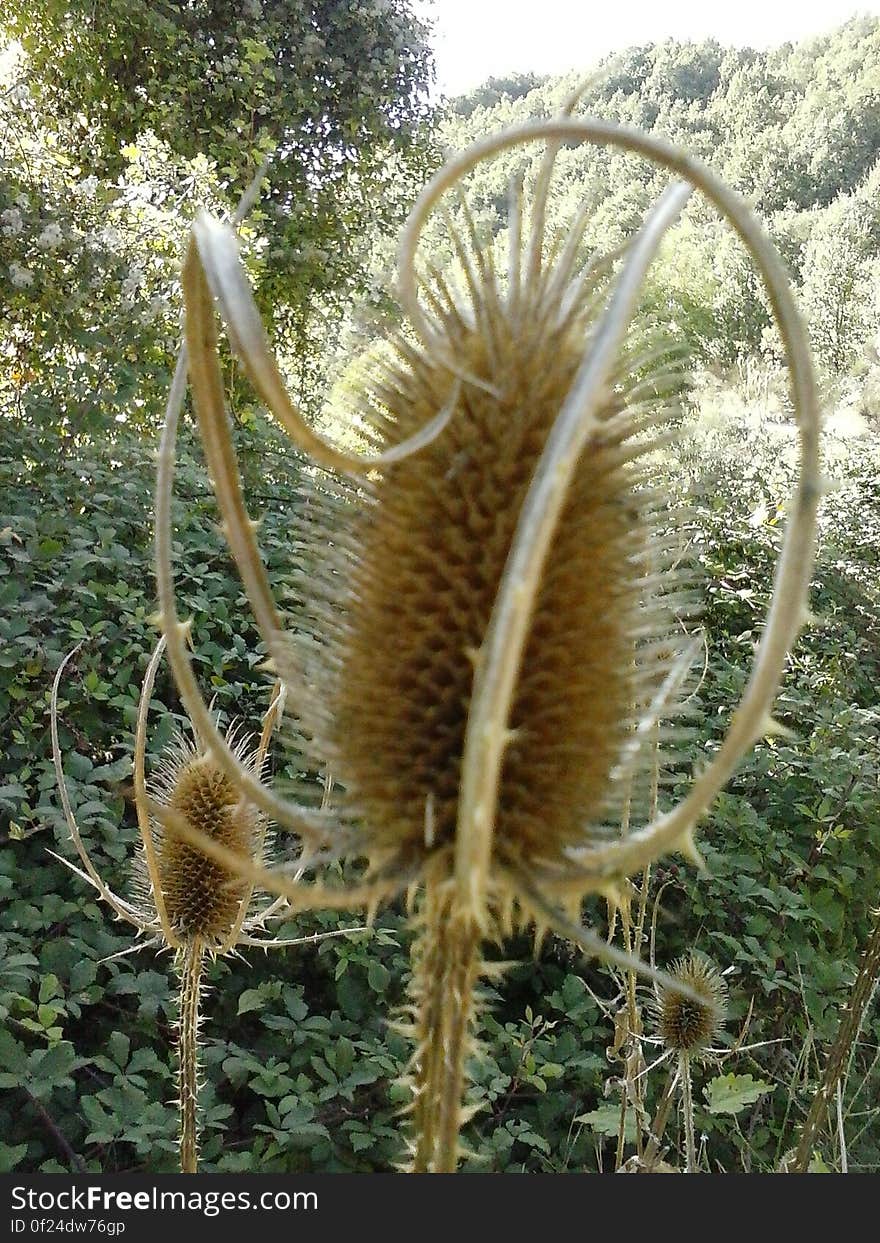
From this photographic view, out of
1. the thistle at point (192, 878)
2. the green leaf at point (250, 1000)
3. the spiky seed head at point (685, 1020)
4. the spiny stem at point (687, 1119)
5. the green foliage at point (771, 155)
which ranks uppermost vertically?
the green foliage at point (771, 155)

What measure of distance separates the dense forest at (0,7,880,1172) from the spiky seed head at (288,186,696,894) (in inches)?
2.6

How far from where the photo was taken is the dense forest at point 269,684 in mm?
1465

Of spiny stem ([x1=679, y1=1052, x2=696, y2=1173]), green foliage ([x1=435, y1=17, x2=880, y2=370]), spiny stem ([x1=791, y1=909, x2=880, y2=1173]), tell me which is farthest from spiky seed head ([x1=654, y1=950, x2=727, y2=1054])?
green foliage ([x1=435, y1=17, x2=880, y2=370])

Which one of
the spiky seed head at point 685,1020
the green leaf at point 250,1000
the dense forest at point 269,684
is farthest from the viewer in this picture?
the green leaf at point 250,1000

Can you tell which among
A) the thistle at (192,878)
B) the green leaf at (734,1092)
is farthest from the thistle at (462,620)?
the green leaf at (734,1092)

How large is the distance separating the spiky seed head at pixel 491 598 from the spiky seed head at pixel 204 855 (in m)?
0.39

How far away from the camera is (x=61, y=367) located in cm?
276

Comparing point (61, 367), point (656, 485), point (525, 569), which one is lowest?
point (525, 569)

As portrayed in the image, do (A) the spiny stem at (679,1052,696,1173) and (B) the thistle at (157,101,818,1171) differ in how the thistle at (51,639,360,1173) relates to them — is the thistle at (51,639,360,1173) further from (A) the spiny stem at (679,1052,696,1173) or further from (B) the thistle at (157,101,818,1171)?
(A) the spiny stem at (679,1052,696,1173)

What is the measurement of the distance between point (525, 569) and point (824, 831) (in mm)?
2150

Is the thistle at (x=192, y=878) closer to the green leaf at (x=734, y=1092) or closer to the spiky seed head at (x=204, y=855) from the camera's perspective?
the spiky seed head at (x=204, y=855)

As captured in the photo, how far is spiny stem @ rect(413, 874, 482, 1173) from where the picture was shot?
56 cm

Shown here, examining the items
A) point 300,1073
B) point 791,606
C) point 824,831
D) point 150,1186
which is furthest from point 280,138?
point 791,606

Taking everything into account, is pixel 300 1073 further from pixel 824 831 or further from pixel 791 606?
pixel 791 606
